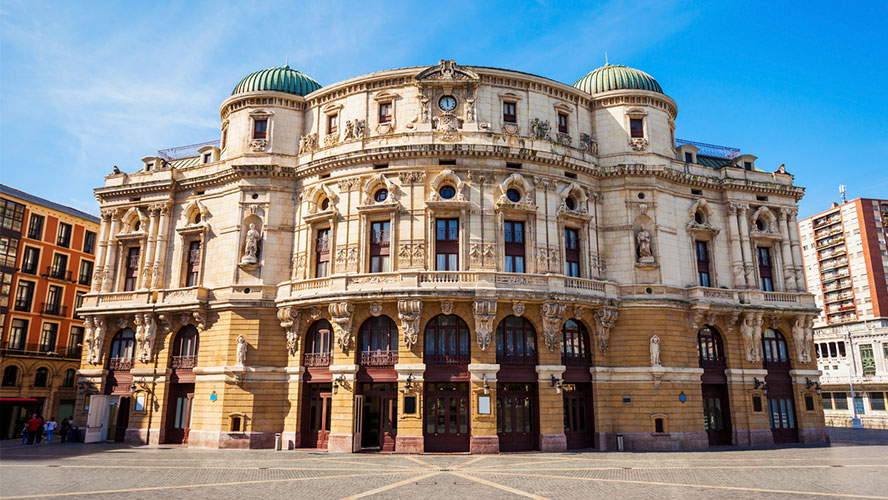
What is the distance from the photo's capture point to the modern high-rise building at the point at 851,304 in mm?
82938

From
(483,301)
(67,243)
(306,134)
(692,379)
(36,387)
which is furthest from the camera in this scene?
(67,243)

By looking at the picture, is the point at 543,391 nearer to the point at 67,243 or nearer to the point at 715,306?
the point at 715,306

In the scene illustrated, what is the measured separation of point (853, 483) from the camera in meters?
Result: 24.3

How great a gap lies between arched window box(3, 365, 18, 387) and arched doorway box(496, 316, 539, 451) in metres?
46.4

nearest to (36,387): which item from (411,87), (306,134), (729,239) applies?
(306,134)

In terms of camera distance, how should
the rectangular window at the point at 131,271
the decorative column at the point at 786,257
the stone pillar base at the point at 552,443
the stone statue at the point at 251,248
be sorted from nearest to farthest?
the stone pillar base at the point at 552,443 < the stone statue at the point at 251,248 < the rectangular window at the point at 131,271 < the decorative column at the point at 786,257

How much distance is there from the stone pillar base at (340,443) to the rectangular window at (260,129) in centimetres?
2333

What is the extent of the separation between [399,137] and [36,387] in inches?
1724

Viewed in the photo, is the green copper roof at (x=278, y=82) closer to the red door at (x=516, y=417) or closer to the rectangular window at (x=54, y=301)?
the red door at (x=516, y=417)

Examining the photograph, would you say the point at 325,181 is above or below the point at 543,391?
above

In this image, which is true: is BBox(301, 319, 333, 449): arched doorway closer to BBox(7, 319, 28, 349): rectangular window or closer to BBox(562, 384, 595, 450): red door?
BBox(562, 384, 595, 450): red door

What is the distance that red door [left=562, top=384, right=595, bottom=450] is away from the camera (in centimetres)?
4009

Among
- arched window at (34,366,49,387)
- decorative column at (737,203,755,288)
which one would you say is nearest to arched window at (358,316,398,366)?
decorative column at (737,203,755,288)

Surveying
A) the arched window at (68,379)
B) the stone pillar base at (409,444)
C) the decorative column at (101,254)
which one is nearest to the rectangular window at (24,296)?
the arched window at (68,379)
